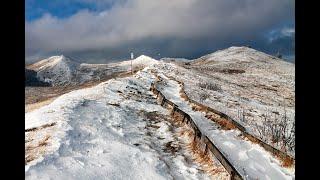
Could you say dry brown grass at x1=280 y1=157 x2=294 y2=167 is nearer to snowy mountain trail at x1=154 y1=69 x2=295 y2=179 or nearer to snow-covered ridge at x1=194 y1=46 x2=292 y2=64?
snowy mountain trail at x1=154 y1=69 x2=295 y2=179

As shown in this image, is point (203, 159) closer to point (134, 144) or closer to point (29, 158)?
point (134, 144)

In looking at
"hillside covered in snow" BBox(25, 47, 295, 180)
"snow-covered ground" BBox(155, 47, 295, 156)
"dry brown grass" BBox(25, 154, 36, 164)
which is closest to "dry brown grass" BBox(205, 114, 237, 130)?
"hillside covered in snow" BBox(25, 47, 295, 180)

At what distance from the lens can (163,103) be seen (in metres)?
23.5

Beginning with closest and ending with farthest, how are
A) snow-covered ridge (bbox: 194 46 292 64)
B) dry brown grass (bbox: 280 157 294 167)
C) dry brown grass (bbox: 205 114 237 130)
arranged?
dry brown grass (bbox: 280 157 294 167) → dry brown grass (bbox: 205 114 237 130) → snow-covered ridge (bbox: 194 46 292 64)

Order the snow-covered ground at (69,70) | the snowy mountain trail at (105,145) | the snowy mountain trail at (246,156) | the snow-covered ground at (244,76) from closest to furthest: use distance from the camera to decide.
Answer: the snowy mountain trail at (246,156) < the snowy mountain trail at (105,145) < the snow-covered ground at (244,76) < the snow-covered ground at (69,70)

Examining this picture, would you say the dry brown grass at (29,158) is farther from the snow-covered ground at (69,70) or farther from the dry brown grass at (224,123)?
the snow-covered ground at (69,70)

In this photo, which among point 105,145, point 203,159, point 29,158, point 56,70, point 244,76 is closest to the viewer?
point 29,158

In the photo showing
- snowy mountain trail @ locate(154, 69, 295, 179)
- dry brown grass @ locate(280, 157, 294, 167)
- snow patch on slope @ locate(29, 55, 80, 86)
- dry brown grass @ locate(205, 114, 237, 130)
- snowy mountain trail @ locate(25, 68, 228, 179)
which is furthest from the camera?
snow patch on slope @ locate(29, 55, 80, 86)

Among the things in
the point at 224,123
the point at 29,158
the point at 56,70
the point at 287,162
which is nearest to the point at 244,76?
the point at 224,123

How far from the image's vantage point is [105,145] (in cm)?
1284

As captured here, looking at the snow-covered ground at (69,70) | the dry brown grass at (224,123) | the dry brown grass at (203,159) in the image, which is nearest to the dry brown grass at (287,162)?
the dry brown grass at (203,159)

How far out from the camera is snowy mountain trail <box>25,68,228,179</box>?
34.2 ft

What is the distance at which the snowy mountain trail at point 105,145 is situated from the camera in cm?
1044
